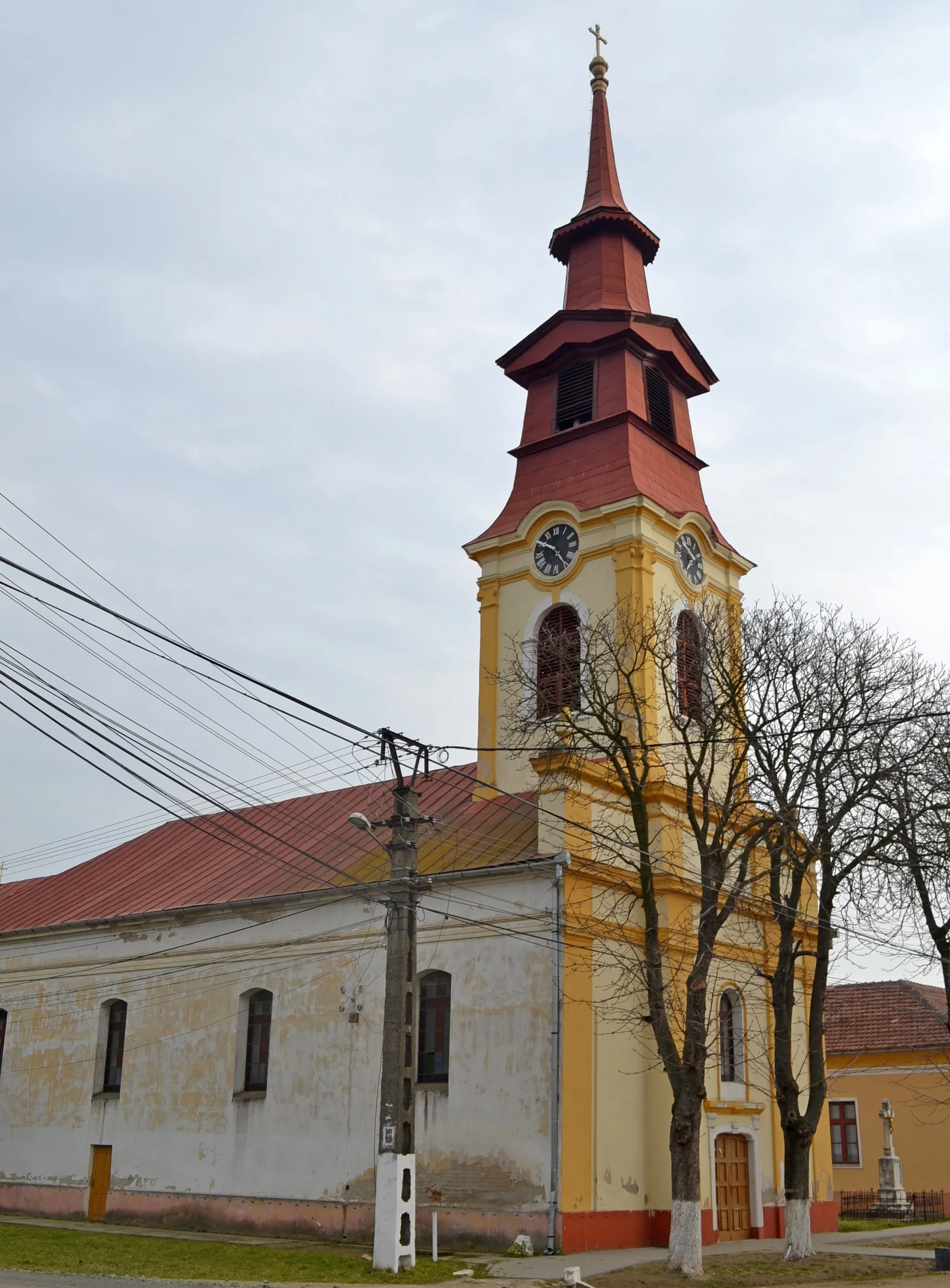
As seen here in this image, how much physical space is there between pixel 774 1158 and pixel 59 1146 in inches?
603

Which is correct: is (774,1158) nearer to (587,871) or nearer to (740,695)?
(587,871)

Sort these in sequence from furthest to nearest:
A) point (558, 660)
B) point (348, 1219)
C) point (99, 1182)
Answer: point (558, 660), point (99, 1182), point (348, 1219)

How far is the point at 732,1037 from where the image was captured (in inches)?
984

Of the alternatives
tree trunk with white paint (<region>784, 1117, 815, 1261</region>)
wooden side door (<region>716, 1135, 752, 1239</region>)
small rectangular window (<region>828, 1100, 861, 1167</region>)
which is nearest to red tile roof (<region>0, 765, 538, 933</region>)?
tree trunk with white paint (<region>784, 1117, 815, 1261</region>)

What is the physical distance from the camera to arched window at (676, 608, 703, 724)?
22.8m

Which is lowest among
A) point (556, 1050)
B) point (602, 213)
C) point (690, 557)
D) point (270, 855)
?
point (556, 1050)

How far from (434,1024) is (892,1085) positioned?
60.5ft

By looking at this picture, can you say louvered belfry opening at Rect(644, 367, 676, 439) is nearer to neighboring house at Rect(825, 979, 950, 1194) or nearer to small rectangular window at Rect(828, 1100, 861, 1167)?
neighboring house at Rect(825, 979, 950, 1194)

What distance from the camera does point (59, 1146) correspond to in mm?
28031

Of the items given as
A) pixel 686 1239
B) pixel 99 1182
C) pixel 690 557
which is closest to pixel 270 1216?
pixel 99 1182

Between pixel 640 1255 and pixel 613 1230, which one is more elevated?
pixel 613 1230

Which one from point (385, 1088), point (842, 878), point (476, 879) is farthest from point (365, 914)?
point (842, 878)

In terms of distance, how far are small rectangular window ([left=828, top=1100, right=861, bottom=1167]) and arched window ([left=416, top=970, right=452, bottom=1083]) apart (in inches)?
711

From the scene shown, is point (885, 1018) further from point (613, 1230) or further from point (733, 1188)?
point (613, 1230)
